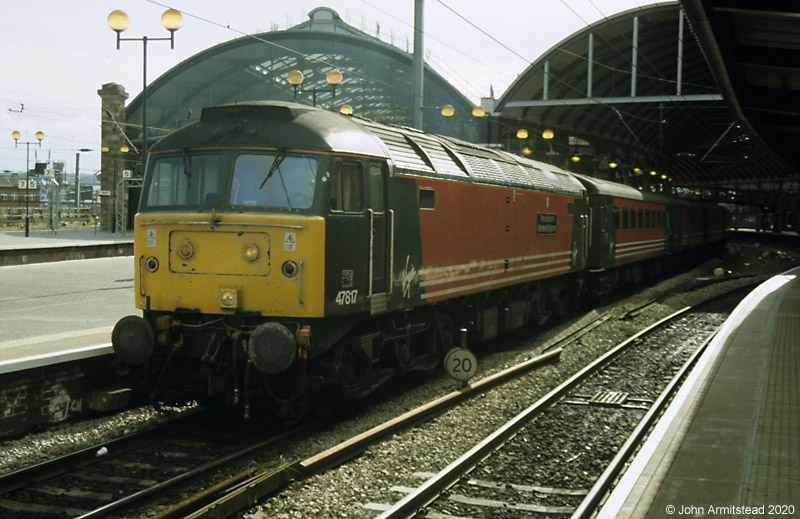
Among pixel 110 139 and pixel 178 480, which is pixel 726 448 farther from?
pixel 110 139

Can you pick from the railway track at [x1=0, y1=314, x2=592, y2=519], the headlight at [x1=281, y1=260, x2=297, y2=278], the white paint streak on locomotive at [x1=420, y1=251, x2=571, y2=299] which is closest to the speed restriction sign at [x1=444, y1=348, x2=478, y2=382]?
the white paint streak on locomotive at [x1=420, y1=251, x2=571, y2=299]

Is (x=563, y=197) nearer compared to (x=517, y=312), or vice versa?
(x=517, y=312)

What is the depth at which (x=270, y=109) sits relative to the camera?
901 cm

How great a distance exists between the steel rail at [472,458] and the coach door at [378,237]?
Answer: 214 centimetres

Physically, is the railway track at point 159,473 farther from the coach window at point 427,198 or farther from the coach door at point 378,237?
the coach window at point 427,198

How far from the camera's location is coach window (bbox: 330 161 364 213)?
8.61m

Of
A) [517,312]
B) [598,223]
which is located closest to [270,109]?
[517,312]

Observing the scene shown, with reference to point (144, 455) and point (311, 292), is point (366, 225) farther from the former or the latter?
point (144, 455)

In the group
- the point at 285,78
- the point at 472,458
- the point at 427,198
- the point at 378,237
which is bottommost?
the point at 472,458

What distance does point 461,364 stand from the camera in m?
10.6

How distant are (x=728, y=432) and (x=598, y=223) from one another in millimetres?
12629

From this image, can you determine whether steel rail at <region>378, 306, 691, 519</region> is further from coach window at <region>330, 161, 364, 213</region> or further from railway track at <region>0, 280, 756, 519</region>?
coach window at <region>330, 161, 364, 213</region>

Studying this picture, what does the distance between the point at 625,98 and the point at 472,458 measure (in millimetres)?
29548

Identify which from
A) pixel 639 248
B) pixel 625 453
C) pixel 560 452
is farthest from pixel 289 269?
pixel 639 248
